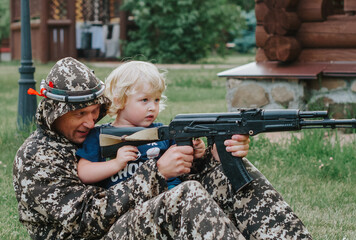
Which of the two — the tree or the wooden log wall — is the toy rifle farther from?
the tree

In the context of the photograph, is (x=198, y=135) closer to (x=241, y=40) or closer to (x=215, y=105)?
(x=215, y=105)

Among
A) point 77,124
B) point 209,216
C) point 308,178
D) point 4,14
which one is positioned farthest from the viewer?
point 4,14

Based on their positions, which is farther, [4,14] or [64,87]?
[4,14]

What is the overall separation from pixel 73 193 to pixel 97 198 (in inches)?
4.4

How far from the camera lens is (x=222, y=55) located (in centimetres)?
2066

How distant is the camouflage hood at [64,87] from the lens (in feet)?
8.53

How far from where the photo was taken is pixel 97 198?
2.57m

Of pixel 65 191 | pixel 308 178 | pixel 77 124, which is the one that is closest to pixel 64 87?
pixel 77 124

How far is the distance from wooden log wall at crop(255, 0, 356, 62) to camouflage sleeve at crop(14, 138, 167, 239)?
4432mm

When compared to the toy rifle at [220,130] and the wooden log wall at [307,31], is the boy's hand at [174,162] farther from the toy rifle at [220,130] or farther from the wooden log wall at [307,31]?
the wooden log wall at [307,31]

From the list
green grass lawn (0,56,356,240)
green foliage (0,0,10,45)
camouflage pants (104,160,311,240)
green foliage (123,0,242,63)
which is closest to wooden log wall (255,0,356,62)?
green grass lawn (0,56,356,240)

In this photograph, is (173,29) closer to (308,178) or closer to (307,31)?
Answer: (307,31)

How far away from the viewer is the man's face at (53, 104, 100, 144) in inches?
105

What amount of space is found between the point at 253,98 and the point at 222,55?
13922 mm
